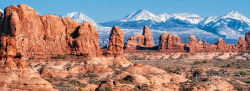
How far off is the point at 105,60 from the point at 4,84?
129 ft

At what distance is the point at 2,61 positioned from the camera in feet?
124

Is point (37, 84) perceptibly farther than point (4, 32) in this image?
No

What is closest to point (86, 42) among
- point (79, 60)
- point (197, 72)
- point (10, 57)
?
point (79, 60)

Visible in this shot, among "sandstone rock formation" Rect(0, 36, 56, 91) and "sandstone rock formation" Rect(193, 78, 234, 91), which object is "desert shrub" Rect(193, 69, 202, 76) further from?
"sandstone rock formation" Rect(0, 36, 56, 91)

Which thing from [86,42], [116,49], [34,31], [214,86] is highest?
[34,31]

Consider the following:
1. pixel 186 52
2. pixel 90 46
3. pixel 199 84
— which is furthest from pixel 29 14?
pixel 186 52

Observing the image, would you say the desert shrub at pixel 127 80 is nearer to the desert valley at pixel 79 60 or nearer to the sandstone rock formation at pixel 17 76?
the desert valley at pixel 79 60

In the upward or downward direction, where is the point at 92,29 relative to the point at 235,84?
upward

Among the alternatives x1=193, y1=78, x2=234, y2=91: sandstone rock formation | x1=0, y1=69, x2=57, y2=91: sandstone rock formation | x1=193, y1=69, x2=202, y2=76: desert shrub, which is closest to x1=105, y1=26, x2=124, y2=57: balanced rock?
x1=193, y1=69, x2=202, y2=76: desert shrub

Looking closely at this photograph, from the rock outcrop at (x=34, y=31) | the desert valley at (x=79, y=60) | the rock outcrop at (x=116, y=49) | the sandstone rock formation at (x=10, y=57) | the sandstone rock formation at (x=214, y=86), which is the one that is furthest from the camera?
the rock outcrop at (x=116, y=49)

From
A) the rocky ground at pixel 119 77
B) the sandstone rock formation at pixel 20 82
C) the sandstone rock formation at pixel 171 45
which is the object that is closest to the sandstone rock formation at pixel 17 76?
the sandstone rock formation at pixel 20 82

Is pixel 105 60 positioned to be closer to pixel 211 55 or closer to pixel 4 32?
pixel 4 32

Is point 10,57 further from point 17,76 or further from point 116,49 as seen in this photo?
point 116,49

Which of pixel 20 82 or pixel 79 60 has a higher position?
pixel 79 60
